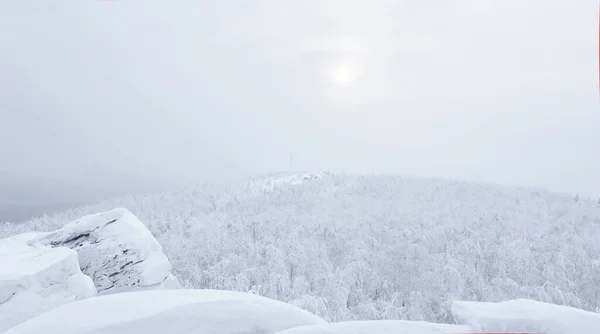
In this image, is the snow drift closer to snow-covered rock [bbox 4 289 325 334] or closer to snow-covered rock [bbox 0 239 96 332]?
snow-covered rock [bbox 0 239 96 332]

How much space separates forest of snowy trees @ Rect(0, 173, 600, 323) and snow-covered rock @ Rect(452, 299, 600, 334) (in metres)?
2.65

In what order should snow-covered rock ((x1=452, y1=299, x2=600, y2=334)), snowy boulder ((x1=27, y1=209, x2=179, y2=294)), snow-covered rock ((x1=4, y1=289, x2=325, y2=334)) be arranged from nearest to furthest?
snow-covered rock ((x1=452, y1=299, x2=600, y2=334)) → snow-covered rock ((x1=4, y1=289, x2=325, y2=334)) → snowy boulder ((x1=27, y1=209, x2=179, y2=294))

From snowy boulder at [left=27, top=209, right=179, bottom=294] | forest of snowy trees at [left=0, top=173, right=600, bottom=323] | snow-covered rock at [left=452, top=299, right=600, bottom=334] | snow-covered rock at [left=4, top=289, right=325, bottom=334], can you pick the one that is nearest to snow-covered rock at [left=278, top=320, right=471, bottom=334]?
snow-covered rock at [left=452, top=299, right=600, bottom=334]

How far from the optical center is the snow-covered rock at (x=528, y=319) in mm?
3439

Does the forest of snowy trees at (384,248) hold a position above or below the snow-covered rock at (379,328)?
below

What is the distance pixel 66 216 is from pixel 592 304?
16.4 meters

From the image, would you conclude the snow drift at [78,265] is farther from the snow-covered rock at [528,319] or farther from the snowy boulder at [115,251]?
the snow-covered rock at [528,319]

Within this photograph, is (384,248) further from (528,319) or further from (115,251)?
(528,319)

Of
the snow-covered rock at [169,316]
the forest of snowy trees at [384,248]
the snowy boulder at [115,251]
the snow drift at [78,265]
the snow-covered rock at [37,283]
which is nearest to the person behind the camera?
the snow-covered rock at [169,316]

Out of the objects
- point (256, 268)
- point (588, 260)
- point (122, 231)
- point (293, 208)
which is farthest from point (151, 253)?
point (588, 260)

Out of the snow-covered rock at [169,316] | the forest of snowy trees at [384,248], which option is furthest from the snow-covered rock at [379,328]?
the forest of snowy trees at [384,248]

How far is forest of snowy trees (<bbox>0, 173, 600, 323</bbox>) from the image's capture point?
23.1ft

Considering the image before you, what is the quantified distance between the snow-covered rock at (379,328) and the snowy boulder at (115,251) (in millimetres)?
3841

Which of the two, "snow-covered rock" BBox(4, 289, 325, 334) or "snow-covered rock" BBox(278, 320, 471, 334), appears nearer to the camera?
"snow-covered rock" BBox(278, 320, 471, 334)
